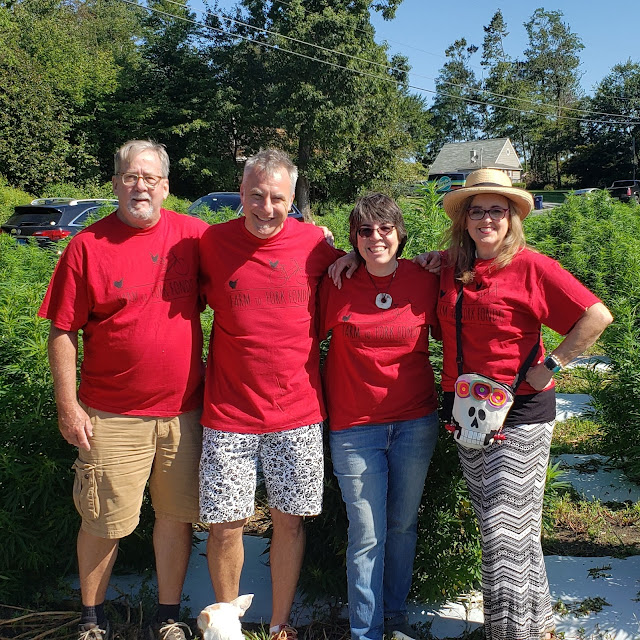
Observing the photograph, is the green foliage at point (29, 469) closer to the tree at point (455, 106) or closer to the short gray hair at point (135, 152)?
the short gray hair at point (135, 152)

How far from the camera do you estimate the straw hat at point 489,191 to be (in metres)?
2.67

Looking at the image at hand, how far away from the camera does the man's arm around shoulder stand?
273cm

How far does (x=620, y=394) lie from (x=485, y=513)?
1936 mm

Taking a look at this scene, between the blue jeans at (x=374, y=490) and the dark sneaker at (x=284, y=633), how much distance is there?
28 centimetres

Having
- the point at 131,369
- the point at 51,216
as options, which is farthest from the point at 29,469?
the point at 51,216

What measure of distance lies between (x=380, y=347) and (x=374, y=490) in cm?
60

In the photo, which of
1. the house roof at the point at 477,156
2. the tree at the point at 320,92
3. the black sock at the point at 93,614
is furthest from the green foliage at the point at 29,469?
the house roof at the point at 477,156

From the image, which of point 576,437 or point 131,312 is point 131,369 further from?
point 576,437

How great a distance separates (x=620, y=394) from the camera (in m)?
4.14

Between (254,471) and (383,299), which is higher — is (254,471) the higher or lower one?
the lower one

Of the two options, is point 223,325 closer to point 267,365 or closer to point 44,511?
point 267,365

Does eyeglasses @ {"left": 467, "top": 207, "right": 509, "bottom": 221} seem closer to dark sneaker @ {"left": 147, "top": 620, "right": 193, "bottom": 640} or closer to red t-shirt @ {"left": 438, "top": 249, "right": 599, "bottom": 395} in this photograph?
red t-shirt @ {"left": 438, "top": 249, "right": 599, "bottom": 395}

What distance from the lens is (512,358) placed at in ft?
8.66

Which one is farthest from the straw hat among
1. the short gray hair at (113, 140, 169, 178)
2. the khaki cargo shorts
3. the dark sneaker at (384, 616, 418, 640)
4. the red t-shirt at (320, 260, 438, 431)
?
the dark sneaker at (384, 616, 418, 640)
